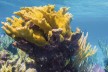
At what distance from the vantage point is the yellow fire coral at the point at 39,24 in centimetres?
416

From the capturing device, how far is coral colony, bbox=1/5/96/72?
420cm

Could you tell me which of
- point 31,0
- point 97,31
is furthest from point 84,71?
point 97,31

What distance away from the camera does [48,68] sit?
4430 mm

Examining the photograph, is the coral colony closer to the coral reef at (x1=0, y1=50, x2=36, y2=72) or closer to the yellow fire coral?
the yellow fire coral

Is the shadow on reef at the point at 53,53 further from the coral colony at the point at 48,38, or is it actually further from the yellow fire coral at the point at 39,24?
the yellow fire coral at the point at 39,24

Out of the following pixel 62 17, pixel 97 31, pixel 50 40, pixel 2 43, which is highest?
pixel 97 31

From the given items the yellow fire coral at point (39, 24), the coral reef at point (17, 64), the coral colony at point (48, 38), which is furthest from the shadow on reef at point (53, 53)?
the coral reef at point (17, 64)

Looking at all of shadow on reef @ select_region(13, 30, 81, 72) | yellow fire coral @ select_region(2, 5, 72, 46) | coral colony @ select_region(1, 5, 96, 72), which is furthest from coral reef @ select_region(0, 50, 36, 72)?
yellow fire coral @ select_region(2, 5, 72, 46)

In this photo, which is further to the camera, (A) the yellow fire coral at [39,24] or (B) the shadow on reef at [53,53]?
(B) the shadow on reef at [53,53]

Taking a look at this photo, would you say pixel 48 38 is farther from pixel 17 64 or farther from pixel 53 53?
pixel 17 64

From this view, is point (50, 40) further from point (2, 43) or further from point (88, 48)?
point (2, 43)

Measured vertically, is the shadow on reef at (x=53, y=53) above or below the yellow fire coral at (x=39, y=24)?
below

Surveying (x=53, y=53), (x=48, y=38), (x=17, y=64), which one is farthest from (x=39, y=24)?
(x=17, y=64)

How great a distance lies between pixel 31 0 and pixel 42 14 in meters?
30.9
